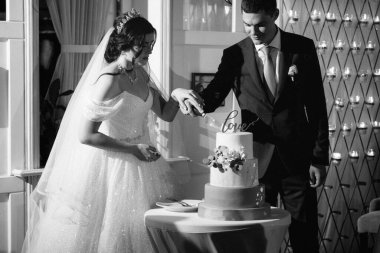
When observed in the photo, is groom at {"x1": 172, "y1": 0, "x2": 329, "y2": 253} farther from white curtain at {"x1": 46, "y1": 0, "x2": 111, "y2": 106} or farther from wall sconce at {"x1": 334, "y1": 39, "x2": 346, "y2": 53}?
wall sconce at {"x1": 334, "y1": 39, "x2": 346, "y2": 53}

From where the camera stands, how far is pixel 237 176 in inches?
118

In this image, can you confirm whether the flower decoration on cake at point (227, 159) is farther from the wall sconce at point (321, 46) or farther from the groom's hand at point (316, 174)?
the wall sconce at point (321, 46)

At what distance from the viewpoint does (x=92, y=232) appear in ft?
10.1

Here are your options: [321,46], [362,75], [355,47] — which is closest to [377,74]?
[362,75]

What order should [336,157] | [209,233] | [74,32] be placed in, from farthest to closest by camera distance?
[336,157] → [74,32] → [209,233]

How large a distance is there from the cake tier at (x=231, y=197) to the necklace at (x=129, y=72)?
2.26 ft

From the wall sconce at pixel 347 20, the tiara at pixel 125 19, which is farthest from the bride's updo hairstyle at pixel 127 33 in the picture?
the wall sconce at pixel 347 20

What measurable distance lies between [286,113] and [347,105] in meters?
1.80

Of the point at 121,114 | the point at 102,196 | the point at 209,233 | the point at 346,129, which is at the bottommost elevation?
the point at 209,233

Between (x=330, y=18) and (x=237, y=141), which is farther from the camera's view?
(x=330, y=18)

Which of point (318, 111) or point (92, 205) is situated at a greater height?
point (318, 111)

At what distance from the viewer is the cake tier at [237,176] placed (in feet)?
9.80

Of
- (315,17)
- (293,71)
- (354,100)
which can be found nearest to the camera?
(293,71)

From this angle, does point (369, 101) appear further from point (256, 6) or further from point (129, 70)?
point (129, 70)
